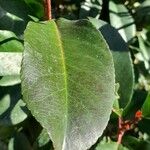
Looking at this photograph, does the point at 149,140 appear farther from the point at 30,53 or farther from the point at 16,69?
the point at 30,53

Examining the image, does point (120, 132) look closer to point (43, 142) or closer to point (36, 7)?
point (43, 142)

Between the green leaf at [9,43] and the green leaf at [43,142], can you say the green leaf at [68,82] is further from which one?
the green leaf at [43,142]

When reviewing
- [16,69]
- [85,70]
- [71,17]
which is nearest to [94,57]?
[85,70]

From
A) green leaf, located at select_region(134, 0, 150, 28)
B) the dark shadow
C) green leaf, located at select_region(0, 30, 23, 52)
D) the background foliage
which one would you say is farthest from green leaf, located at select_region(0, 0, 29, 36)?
green leaf, located at select_region(134, 0, 150, 28)

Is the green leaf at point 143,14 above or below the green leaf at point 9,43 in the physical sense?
below

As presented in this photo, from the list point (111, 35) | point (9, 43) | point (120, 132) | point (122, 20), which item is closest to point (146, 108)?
point (120, 132)

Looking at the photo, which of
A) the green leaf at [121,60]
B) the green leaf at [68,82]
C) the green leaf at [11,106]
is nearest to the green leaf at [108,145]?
the green leaf at [121,60]
